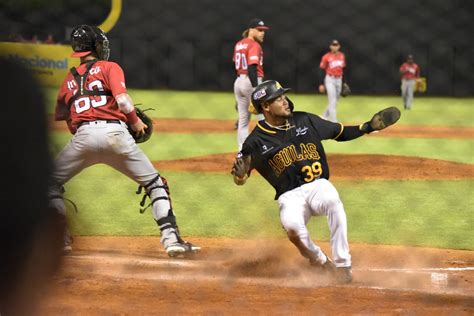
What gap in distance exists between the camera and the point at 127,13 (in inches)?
1036

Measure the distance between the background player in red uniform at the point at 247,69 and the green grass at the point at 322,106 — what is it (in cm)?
771

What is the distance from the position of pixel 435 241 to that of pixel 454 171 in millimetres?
4200

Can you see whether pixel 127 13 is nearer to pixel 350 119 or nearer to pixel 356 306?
pixel 350 119

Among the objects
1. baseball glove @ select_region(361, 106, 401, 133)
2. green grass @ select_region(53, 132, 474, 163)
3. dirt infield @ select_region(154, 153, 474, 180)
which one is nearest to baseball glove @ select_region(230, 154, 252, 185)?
baseball glove @ select_region(361, 106, 401, 133)

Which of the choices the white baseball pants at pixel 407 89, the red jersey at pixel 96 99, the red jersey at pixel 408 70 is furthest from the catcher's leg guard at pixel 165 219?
the white baseball pants at pixel 407 89

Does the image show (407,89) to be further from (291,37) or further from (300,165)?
(300,165)

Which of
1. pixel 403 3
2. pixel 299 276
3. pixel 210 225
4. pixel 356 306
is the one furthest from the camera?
pixel 403 3

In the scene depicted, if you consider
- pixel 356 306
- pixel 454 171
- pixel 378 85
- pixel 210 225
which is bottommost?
pixel 378 85

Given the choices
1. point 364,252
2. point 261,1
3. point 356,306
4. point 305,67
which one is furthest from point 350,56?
point 356,306

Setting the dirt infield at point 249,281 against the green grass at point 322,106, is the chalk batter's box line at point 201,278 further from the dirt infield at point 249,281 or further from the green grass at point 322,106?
the green grass at point 322,106

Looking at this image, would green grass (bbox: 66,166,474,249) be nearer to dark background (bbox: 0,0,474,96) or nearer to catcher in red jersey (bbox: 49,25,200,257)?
catcher in red jersey (bbox: 49,25,200,257)

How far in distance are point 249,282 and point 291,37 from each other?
21.8 metres

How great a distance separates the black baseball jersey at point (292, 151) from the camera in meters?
5.77

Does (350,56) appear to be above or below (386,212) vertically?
below
